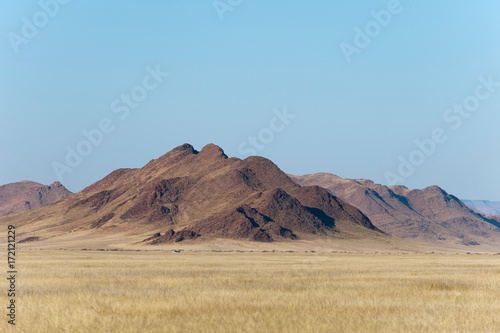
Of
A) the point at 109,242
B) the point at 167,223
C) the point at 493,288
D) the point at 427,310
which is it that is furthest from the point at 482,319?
the point at 167,223

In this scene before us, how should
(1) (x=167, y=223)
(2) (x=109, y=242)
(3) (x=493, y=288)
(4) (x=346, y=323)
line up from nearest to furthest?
(4) (x=346, y=323) < (3) (x=493, y=288) < (2) (x=109, y=242) < (1) (x=167, y=223)

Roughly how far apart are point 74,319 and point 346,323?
34.6ft

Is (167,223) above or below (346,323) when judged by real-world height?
above

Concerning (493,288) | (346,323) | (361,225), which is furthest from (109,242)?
(346,323)

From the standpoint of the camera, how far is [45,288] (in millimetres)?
37375

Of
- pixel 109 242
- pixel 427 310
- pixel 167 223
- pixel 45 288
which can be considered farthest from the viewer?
pixel 167 223

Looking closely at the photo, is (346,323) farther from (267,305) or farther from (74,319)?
(74,319)

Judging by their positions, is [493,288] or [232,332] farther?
[493,288]

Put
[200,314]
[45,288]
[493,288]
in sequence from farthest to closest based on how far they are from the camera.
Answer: [493,288], [45,288], [200,314]

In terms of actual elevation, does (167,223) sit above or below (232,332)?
above

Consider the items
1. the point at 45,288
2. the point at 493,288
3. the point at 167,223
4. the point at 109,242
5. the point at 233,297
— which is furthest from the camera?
the point at 167,223

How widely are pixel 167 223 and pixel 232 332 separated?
17355 centimetres

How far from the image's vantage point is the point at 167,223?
635 ft

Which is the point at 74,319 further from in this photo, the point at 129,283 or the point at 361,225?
the point at 361,225
